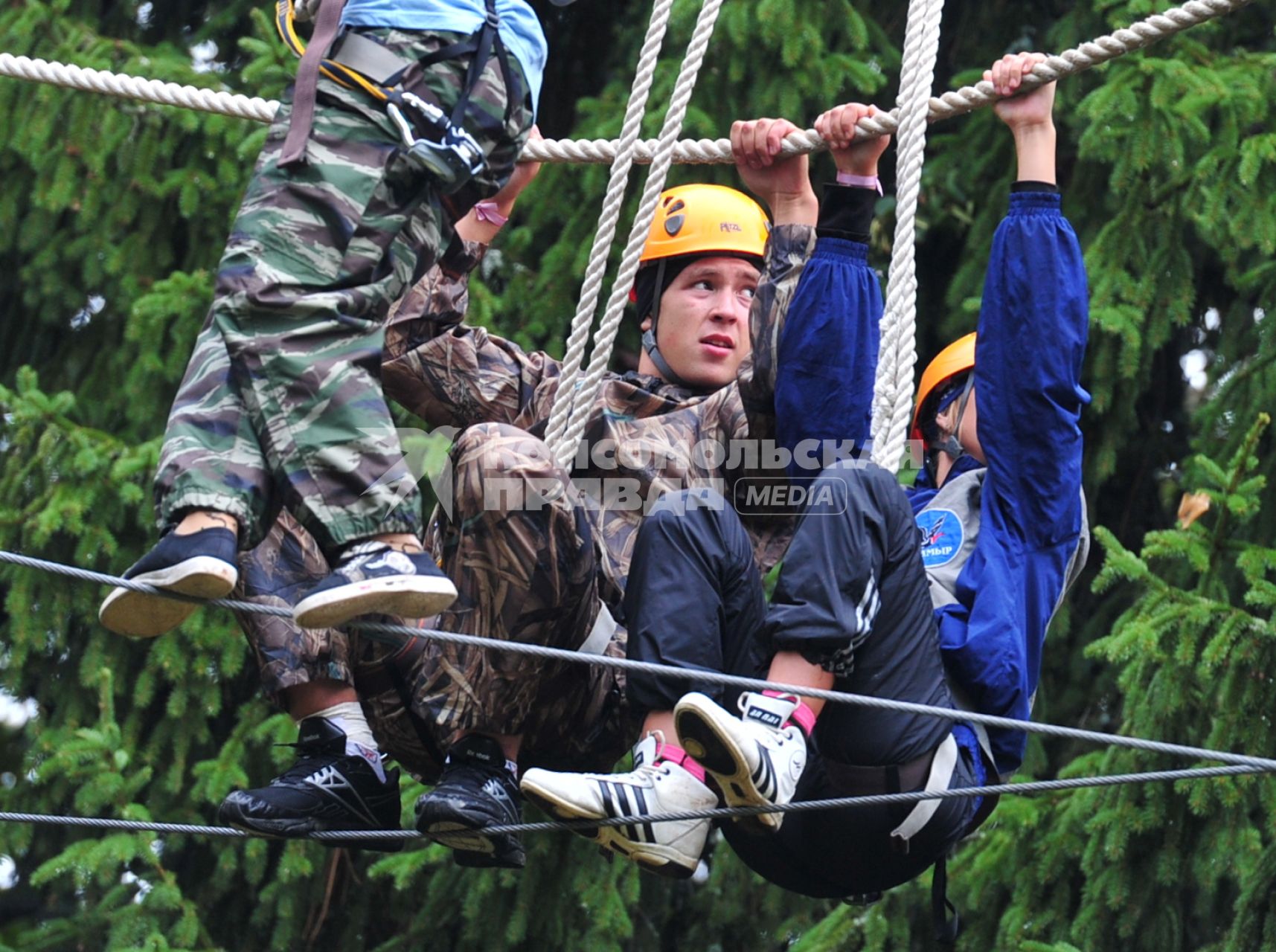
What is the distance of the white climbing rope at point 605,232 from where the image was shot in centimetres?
358

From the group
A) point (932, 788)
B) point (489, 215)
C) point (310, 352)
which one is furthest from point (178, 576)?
point (489, 215)

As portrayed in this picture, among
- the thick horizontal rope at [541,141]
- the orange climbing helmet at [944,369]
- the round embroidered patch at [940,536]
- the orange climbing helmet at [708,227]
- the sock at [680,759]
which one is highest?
the thick horizontal rope at [541,141]

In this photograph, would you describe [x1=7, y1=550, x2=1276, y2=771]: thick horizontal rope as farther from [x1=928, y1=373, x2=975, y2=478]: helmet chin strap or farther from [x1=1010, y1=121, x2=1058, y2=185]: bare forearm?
[x1=1010, y1=121, x2=1058, y2=185]: bare forearm

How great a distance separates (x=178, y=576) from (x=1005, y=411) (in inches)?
57.3

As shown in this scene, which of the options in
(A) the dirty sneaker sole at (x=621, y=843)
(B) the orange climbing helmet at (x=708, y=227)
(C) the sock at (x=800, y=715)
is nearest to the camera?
(A) the dirty sneaker sole at (x=621, y=843)

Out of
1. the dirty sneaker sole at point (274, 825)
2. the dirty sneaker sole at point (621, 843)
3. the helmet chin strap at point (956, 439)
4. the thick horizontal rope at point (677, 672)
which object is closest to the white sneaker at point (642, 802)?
the dirty sneaker sole at point (621, 843)

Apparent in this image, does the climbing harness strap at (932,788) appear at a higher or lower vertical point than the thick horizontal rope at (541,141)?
lower

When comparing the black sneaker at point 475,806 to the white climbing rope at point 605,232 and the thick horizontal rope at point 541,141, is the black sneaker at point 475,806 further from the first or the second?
the thick horizontal rope at point 541,141

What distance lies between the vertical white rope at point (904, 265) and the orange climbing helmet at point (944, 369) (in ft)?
1.69

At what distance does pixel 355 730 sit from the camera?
3.44 metres

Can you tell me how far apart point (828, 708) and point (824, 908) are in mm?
2746

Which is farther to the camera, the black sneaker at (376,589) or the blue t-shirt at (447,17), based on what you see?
the blue t-shirt at (447,17)

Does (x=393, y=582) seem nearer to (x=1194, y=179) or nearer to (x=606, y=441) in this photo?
(x=606, y=441)

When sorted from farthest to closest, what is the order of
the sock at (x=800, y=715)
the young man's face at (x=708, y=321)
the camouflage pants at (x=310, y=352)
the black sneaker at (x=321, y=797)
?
the young man's face at (x=708, y=321)
the black sneaker at (x=321, y=797)
the sock at (x=800, y=715)
the camouflage pants at (x=310, y=352)
